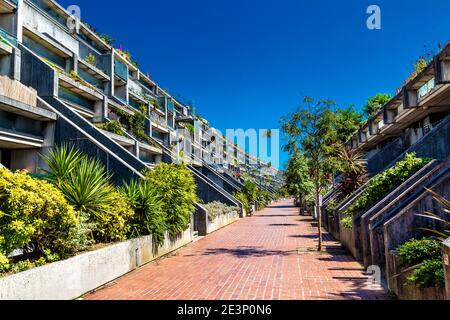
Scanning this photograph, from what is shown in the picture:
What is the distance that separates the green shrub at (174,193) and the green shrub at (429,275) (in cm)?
828

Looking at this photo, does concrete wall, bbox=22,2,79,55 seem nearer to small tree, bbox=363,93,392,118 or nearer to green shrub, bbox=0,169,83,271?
green shrub, bbox=0,169,83,271

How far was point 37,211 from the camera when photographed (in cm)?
629

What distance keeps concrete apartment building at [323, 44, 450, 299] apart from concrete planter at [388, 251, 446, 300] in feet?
0.06

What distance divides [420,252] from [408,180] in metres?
4.18

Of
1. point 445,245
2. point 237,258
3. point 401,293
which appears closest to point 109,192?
point 237,258

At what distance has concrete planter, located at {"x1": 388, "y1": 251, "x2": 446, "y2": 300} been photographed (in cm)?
504

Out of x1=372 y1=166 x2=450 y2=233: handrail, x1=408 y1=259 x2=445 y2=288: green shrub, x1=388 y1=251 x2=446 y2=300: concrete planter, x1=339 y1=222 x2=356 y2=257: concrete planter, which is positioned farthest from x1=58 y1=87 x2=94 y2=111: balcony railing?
x1=408 y1=259 x2=445 y2=288: green shrub

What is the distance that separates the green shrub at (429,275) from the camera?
198 inches

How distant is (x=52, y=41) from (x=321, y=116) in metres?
20.5

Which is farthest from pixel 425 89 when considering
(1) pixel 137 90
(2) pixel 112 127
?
(1) pixel 137 90

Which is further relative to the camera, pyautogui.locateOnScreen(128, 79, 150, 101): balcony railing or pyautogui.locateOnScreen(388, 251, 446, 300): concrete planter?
pyautogui.locateOnScreen(128, 79, 150, 101): balcony railing

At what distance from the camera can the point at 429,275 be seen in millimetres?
5242

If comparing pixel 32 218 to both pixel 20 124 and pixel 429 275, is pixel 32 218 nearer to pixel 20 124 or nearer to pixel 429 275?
pixel 429 275

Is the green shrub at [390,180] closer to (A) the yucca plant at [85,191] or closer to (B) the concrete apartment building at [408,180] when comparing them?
(B) the concrete apartment building at [408,180]
